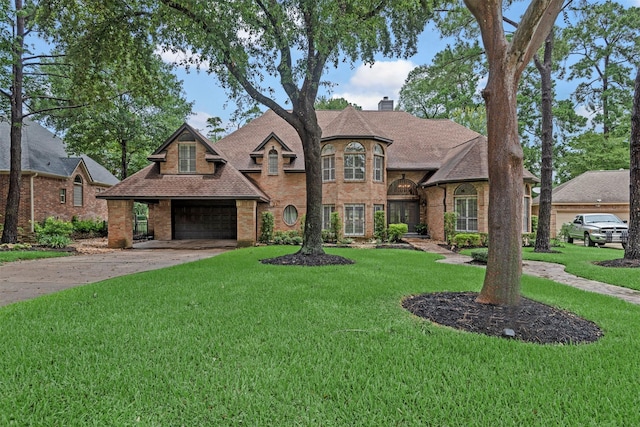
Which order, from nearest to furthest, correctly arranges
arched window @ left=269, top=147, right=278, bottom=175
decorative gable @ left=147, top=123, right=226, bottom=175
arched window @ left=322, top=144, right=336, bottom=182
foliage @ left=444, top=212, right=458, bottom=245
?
foliage @ left=444, top=212, right=458, bottom=245
decorative gable @ left=147, top=123, right=226, bottom=175
arched window @ left=322, top=144, right=336, bottom=182
arched window @ left=269, top=147, right=278, bottom=175

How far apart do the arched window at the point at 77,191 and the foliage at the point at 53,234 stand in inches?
138

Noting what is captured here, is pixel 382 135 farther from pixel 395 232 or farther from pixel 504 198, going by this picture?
pixel 504 198

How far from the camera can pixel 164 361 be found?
313 centimetres

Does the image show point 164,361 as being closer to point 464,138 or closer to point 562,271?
point 562,271

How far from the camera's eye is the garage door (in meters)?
20.7

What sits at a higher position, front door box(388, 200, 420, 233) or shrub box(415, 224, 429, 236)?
front door box(388, 200, 420, 233)

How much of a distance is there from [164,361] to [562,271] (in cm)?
1044

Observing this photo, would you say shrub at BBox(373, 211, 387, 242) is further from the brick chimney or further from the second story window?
the brick chimney

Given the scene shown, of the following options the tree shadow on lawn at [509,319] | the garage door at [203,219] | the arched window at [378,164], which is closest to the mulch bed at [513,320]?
the tree shadow on lawn at [509,319]

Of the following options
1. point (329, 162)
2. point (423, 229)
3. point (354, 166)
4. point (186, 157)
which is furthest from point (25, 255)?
point (423, 229)

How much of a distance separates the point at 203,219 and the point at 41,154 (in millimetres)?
10505

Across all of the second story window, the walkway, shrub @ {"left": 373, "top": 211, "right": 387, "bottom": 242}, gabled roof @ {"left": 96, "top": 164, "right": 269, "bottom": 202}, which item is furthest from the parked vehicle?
the second story window

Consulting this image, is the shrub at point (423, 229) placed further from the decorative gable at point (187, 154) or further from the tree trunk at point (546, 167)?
the decorative gable at point (187, 154)

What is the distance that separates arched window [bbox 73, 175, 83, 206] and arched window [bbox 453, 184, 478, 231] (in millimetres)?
23501
